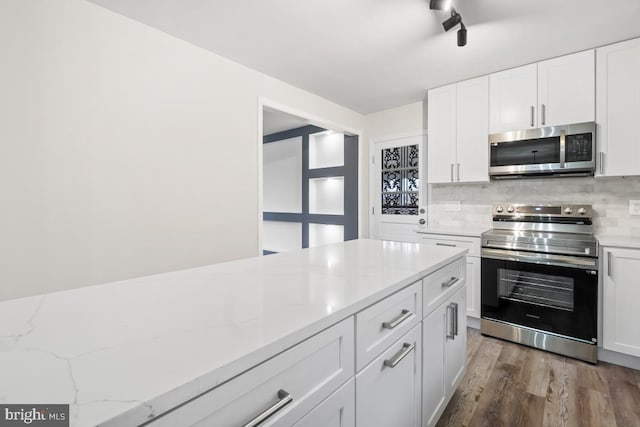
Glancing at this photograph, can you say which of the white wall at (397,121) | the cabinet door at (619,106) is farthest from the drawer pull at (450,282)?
the white wall at (397,121)

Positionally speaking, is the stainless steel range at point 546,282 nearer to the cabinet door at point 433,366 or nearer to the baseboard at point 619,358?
the baseboard at point 619,358

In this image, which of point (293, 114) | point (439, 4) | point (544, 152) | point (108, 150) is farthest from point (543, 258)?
point (108, 150)

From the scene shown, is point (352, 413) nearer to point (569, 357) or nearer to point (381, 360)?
point (381, 360)

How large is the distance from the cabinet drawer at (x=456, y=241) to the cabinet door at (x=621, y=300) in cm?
88

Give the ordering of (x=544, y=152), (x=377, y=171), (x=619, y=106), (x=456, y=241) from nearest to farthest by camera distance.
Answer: (x=619, y=106) → (x=544, y=152) → (x=456, y=241) → (x=377, y=171)

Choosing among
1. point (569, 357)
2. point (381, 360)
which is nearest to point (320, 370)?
point (381, 360)

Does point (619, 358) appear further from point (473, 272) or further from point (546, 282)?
point (473, 272)

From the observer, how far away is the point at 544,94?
267 cm

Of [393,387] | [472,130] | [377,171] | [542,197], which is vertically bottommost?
[393,387]

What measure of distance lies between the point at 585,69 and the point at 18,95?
3958 millimetres

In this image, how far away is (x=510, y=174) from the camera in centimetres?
283

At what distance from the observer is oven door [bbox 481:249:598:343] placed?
226 cm

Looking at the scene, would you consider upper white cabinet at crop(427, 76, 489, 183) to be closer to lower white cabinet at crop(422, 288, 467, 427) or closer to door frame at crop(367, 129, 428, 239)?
door frame at crop(367, 129, 428, 239)

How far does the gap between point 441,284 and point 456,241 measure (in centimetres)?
166
